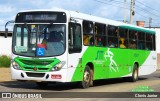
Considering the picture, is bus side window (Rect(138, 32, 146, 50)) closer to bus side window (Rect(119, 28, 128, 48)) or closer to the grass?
bus side window (Rect(119, 28, 128, 48))

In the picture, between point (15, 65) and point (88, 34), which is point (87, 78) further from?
point (15, 65)

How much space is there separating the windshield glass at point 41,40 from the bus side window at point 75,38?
1.18 ft

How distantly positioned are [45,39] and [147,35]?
1125 cm

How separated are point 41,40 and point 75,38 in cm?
141

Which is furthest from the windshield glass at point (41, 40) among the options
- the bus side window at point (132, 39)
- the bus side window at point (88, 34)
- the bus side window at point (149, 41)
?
the bus side window at point (149, 41)

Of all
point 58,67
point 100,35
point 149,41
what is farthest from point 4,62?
point 58,67

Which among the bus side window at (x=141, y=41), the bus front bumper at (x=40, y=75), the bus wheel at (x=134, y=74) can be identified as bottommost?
the bus wheel at (x=134, y=74)

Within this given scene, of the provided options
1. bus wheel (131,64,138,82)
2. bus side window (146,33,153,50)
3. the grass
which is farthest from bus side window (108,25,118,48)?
the grass

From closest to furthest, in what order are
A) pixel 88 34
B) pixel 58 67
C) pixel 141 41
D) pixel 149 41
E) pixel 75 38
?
pixel 58 67, pixel 75 38, pixel 88 34, pixel 141 41, pixel 149 41

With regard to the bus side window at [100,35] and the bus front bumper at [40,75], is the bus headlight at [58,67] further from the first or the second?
the bus side window at [100,35]

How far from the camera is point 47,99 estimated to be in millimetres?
13641

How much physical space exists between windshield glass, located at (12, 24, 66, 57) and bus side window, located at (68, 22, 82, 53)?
1.18 feet

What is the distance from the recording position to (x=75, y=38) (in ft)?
56.6

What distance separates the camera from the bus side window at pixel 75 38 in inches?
663
